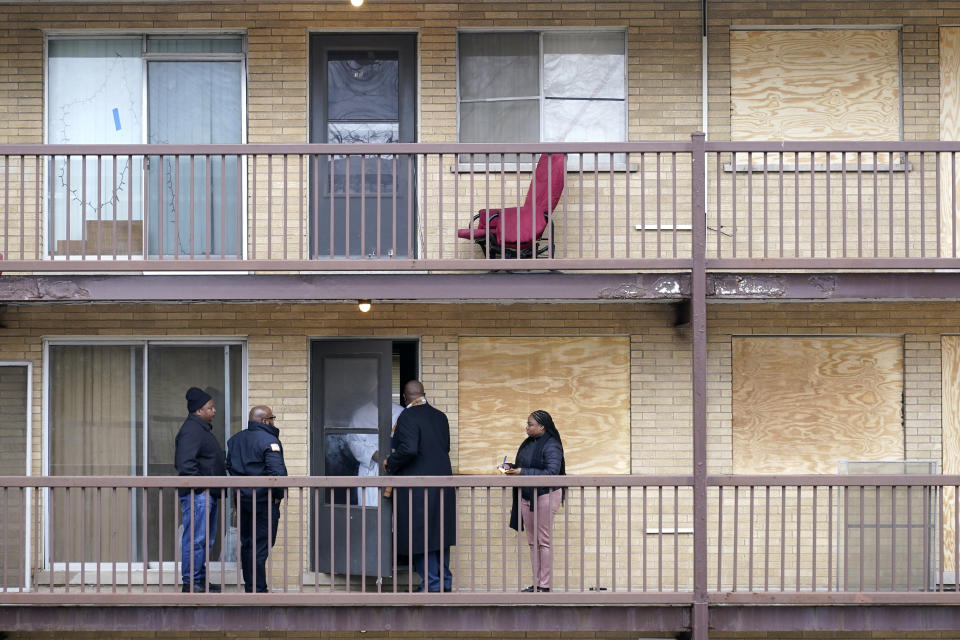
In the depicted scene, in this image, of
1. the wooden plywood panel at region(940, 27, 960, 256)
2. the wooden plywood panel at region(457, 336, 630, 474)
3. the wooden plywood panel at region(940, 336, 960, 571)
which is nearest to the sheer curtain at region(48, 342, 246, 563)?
the wooden plywood panel at region(457, 336, 630, 474)

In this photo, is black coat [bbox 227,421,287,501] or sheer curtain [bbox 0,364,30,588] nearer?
black coat [bbox 227,421,287,501]

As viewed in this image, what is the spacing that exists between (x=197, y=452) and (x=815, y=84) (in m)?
6.49

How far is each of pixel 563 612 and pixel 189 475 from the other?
3152mm

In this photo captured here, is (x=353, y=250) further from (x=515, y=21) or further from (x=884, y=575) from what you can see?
(x=884, y=575)

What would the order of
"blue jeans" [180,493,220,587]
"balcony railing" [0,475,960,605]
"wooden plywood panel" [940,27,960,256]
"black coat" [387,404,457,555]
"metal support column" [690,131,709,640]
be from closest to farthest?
"metal support column" [690,131,709,640]
"blue jeans" [180,493,220,587]
"black coat" [387,404,457,555]
"balcony railing" [0,475,960,605]
"wooden plywood panel" [940,27,960,256]

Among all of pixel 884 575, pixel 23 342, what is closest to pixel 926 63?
pixel 884 575

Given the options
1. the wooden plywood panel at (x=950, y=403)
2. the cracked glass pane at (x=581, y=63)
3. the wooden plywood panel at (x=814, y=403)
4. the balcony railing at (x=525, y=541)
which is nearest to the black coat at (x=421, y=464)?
the balcony railing at (x=525, y=541)

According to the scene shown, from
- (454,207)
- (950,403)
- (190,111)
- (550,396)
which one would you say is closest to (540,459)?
(550,396)

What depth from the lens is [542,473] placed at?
9250mm

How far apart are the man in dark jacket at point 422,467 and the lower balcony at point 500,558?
0.05m

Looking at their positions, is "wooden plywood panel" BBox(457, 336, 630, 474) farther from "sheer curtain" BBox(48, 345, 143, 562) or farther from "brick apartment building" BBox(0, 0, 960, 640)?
"sheer curtain" BBox(48, 345, 143, 562)

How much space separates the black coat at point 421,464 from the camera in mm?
9362

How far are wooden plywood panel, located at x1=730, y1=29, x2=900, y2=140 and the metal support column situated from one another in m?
1.94

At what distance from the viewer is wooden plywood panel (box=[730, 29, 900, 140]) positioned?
10562 millimetres
